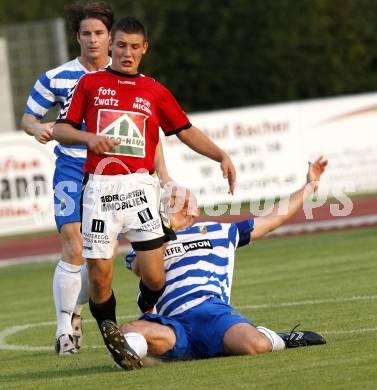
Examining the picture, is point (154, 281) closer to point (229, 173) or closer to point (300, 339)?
point (229, 173)

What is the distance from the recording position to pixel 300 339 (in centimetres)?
796

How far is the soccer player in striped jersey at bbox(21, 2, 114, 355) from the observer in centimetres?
931

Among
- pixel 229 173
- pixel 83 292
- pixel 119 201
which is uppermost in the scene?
pixel 229 173

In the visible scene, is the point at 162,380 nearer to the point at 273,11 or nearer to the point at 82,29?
the point at 82,29

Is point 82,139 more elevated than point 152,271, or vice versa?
point 82,139

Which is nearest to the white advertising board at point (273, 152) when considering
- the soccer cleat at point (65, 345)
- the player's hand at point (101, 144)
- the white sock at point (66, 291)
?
the white sock at point (66, 291)

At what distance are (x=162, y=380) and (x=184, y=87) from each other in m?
33.2

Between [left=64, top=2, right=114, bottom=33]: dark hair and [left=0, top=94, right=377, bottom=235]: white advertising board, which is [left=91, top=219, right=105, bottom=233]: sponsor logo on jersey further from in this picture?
[left=0, top=94, right=377, bottom=235]: white advertising board

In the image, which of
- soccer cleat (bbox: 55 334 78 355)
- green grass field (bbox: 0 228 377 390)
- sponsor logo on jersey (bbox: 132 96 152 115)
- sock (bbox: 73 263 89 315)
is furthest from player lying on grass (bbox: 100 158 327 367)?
sock (bbox: 73 263 89 315)

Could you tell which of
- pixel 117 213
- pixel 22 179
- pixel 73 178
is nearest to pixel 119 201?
pixel 117 213

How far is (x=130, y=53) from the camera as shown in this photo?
7.81 metres

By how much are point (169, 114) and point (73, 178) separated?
1.74 meters

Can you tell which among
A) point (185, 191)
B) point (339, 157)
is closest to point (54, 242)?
point (339, 157)

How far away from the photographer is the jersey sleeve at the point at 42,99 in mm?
9797
